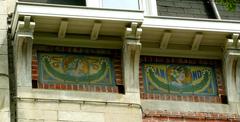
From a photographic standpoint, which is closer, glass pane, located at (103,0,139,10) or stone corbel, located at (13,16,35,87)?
stone corbel, located at (13,16,35,87)

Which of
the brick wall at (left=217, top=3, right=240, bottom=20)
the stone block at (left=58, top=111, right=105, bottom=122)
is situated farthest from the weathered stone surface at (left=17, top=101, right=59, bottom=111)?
the brick wall at (left=217, top=3, right=240, bottom=20)

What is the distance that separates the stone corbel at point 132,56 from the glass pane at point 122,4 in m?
0.70

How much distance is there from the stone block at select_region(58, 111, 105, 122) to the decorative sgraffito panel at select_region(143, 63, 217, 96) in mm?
1210

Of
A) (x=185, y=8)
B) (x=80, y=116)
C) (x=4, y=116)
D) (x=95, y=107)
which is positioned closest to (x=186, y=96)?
(x=95, y=107)

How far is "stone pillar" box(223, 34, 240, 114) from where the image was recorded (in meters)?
16.6

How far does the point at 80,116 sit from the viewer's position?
1551 cm

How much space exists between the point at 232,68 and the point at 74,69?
9.22ft

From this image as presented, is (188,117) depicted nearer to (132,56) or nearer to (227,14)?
(132,56)

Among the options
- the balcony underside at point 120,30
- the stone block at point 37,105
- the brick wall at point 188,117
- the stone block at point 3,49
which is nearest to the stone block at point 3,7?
the balcony underside at point 120,30

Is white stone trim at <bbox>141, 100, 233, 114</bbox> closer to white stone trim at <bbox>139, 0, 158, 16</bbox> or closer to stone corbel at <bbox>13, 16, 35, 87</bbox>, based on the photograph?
white stone trim at <bbox>139, 0, 158, 16</bbox>

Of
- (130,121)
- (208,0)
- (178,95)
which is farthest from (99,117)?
(208,0)

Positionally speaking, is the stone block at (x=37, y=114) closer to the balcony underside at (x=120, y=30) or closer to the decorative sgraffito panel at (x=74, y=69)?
the decorative sgraffito panel at (x=74, y=69)

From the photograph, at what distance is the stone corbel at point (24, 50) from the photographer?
51.6 feet

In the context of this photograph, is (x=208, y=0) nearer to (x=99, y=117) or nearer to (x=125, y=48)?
(x=125, y=48)
